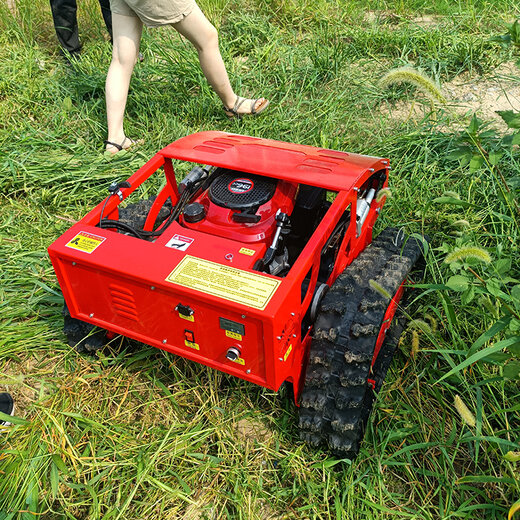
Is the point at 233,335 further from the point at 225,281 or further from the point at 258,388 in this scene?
the point at 258,388

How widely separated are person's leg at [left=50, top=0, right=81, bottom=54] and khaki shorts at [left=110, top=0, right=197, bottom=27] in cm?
159

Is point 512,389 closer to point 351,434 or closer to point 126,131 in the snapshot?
point 351,434

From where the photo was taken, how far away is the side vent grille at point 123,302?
6.29 feet

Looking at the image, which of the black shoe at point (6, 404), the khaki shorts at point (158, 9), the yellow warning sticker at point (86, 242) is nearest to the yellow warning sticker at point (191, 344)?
the yellow warning sticker at point (86, 242)

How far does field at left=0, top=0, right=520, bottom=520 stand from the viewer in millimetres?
1862

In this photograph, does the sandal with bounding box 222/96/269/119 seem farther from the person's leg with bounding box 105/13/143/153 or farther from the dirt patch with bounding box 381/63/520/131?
the dirt patch with bounding box 381/63/520/131

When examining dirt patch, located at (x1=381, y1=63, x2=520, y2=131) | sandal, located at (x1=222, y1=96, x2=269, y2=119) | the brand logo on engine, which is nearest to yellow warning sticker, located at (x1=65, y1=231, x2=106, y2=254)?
the brand logo on engine

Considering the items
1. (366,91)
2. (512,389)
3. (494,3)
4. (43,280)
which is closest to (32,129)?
(43,280)

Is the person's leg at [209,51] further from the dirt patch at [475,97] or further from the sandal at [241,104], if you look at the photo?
the dirt patch at [475,97]

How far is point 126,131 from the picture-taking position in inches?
155

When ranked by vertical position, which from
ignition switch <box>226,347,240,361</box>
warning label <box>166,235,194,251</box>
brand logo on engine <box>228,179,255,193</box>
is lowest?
ignition switch <box>226,347,240,361</box>

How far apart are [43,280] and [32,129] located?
5.20ft

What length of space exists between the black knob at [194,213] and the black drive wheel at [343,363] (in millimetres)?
638

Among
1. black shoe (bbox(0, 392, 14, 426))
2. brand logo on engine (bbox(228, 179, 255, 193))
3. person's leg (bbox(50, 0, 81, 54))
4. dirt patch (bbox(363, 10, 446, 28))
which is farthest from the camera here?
dirt patch (bbox(363, 10, 446, 28))
